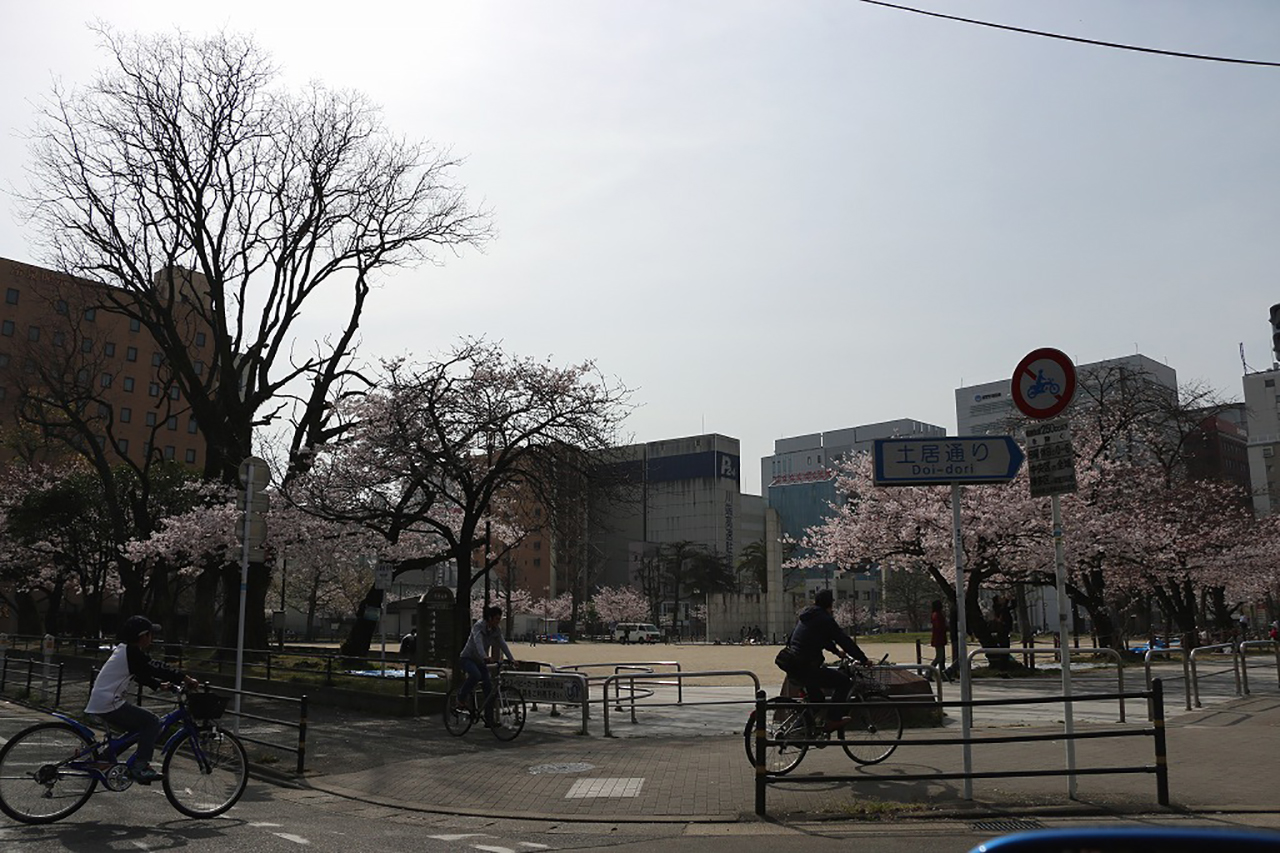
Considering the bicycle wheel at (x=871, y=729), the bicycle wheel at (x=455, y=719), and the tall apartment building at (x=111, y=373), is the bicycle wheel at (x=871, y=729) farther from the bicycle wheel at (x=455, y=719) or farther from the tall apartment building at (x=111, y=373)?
the tall apartment building at (x=111, y=373)

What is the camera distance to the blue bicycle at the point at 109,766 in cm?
788

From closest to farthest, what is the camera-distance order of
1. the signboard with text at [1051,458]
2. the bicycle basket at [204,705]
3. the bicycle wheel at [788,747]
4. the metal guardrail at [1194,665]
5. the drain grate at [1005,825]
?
1. the drain grate at [1005,825]
2. the signboard with text at [1051,458]
3. the bicycle basket at [204,705]
4. the bicycle wheel at [788,747]
5. the metal guardrail at [1194,665]

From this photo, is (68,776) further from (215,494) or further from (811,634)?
(215,494)

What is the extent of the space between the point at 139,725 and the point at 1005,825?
7.35 meters

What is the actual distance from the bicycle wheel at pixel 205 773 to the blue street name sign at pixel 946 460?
21.3 feet

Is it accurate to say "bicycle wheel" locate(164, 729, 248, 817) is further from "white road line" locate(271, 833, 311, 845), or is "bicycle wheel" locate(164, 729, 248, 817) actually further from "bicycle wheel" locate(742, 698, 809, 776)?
"bicycle wheel" locate(742, 698, 809, 776)

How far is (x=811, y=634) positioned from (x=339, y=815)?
4948 millimetres

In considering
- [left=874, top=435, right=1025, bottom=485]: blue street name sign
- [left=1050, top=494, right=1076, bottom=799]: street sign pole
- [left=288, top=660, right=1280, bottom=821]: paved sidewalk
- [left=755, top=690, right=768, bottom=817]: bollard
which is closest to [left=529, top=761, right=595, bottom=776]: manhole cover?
[left=288, top=660, right=1280, bottom=821]: paved sidewalk

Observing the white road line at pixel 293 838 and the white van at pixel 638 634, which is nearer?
the white road line at pixel 293 838

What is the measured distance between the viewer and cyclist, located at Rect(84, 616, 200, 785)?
8.32m

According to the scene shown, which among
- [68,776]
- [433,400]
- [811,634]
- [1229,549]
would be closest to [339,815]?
[68,776]

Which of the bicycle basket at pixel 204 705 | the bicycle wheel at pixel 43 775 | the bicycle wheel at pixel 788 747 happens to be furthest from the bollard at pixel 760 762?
the bicycle wheel at pixel 43 775

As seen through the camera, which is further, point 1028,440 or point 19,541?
point 19,541

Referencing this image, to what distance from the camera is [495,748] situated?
42.5 feet
